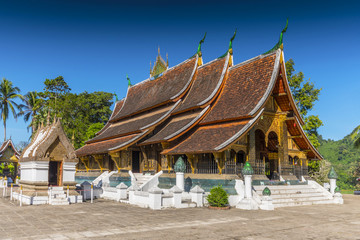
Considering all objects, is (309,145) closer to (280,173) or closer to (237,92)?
(280,173)

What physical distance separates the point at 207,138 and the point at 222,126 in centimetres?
115

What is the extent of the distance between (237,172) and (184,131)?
3.76m

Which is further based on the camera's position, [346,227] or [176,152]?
[176,152]

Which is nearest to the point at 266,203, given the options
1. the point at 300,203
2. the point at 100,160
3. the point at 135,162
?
the point at 300,203

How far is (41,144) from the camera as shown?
595 inches

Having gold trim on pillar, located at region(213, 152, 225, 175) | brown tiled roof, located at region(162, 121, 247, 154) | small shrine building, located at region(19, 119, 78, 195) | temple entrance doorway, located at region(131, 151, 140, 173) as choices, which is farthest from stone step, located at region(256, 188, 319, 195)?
temple entrance doorway, located at region(131, 151, 140, 173)

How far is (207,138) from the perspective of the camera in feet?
53.9

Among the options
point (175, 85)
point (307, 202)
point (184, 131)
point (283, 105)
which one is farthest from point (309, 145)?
point (175, 85)

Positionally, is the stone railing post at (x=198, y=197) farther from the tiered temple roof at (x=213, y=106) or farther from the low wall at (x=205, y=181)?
the tiered temple roof at (x=213, y=106)

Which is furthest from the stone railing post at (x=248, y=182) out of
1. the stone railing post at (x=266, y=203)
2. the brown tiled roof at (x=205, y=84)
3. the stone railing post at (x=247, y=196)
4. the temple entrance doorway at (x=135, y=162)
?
the temple entrance doorway at (x=135, y=162)

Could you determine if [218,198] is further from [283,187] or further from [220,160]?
[283,187]

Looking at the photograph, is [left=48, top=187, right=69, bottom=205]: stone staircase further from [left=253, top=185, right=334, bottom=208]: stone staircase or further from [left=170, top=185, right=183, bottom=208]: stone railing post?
[left=253, top=185, right=334, bottom=208]: stone staircase

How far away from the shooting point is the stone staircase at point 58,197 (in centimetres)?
1437

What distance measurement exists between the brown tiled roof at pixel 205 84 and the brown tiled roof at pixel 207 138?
1734 millimetres
